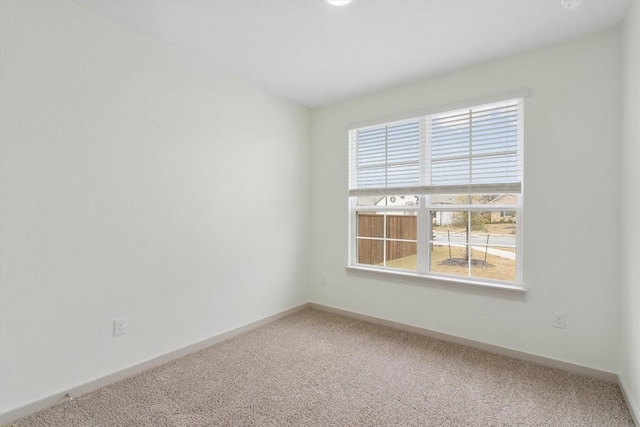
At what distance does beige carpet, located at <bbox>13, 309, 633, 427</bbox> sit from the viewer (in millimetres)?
1878

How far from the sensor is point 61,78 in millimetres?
2020

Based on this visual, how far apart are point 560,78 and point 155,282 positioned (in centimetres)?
356

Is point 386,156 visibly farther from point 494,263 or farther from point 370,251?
point 494,263

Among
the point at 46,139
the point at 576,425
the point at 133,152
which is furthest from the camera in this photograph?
the point at 133,152

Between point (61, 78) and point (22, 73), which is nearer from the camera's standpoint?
point (22, 73)

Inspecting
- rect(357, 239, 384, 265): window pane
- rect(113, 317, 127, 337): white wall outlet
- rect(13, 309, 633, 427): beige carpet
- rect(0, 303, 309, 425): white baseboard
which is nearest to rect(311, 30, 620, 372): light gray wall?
rect(13, 309, 633, 427): beige carpet

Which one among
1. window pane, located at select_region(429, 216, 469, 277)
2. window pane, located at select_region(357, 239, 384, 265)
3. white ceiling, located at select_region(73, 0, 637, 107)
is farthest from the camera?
window pane, located at select_region(357, 239, 384, 265)

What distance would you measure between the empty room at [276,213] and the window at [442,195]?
0.02 m

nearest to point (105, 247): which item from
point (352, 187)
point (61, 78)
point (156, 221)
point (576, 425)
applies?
point (156, 221)

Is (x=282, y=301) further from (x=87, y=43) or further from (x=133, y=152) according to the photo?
(x=87, y=43)

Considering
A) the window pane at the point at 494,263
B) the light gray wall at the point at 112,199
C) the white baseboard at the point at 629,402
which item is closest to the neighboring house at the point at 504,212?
the window pane at the point at 494,263

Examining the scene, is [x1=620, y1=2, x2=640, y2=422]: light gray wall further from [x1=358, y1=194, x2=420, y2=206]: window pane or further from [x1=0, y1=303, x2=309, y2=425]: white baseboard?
[x1=0, y1=303, x2=309, y2=425]: white baseboard

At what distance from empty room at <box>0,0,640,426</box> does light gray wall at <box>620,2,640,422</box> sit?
0.03 meters

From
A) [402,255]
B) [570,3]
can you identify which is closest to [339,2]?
[570,3]
